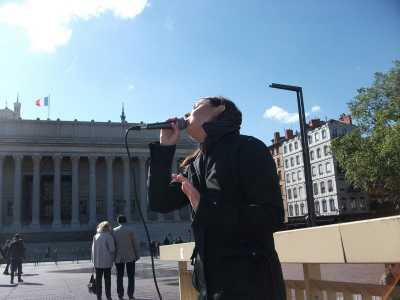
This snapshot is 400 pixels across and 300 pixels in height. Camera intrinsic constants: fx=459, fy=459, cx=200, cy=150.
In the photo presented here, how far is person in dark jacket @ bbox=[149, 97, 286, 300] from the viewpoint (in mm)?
2049

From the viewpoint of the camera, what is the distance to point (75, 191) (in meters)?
64.1

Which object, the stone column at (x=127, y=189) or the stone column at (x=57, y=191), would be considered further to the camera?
the stone column at (x=127, y=189)

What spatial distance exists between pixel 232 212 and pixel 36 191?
6505 centimetres

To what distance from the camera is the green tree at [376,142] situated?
36.9m

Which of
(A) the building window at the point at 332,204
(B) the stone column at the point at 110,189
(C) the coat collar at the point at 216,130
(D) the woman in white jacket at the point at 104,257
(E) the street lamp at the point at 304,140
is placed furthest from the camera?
(A) the building window at the point at 332,204

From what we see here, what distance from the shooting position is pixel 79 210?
65375 millimetres

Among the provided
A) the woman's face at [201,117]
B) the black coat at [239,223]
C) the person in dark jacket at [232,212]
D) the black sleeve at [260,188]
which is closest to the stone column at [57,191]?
the woman's face at [201,117]

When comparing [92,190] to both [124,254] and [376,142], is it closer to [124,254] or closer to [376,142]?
[376,142]

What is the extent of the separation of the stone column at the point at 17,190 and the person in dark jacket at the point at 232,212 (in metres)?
63.1

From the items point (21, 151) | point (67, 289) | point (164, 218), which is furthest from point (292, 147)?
point (67, 289)

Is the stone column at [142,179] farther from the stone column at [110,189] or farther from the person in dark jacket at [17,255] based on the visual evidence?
the person in dark jacket at [17,255]

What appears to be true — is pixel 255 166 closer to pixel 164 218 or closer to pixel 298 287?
pixel 298 287

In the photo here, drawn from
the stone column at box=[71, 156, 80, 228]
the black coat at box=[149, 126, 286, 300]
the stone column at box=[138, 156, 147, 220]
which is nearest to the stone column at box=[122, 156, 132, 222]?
the stone column at box=[138, 156, 147, 220]

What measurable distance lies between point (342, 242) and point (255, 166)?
53cm
